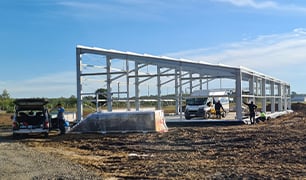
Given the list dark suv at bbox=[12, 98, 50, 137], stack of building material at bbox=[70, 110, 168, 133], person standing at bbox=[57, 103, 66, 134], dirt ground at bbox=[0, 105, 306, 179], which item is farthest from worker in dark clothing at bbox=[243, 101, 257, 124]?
dark suv at bbox=[12, 98, 50, 137]

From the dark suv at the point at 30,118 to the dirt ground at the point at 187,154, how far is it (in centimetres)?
85

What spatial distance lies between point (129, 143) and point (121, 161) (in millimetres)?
5117

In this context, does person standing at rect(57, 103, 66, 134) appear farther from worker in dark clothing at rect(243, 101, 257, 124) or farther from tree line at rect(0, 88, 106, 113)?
worker in dark clothing at rect(243, 101, 257, 124)

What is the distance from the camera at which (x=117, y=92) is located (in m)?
32.1

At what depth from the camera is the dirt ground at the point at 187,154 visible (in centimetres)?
1173

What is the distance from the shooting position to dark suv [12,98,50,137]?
23.1 meters

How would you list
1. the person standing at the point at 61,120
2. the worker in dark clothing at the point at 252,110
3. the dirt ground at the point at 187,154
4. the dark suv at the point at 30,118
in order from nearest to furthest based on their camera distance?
the dirt ground at the point at 187,154, the dark suv at the point at 30,118, the person standing at the point at 61,120, the worker in dark clothing at the point at 252,110

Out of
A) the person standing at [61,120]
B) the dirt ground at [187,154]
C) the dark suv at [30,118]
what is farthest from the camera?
the person standing at [61,120]

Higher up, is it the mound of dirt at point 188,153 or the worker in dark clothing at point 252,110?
the worker in dark clothing at point 252,110

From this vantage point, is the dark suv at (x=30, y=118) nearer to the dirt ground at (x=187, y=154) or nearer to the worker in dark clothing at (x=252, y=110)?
the dirt ground at (x=187, y=154)

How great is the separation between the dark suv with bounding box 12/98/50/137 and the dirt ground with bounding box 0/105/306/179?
2.79 ft

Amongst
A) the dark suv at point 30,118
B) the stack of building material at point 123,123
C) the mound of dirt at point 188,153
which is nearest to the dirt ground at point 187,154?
the mound of dirt at point 188,153

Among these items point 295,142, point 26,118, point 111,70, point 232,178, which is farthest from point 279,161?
point 111,70

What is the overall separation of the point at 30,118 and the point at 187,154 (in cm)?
1120
